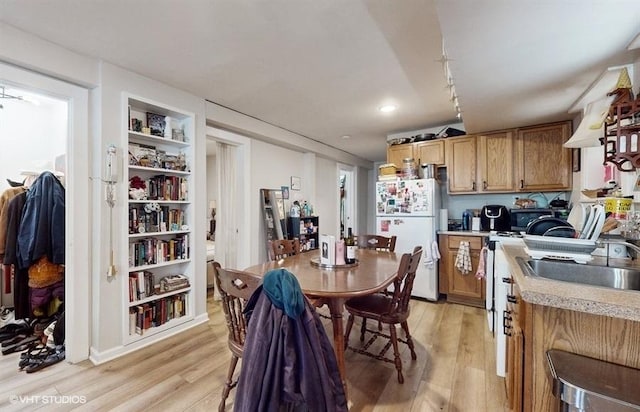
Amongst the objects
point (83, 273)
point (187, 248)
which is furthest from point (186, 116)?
point (83, 273)

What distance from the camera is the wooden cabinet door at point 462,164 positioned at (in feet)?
11.9

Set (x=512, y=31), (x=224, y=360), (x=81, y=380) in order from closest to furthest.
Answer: (x=512, y=31) < (x=81, y=380) < (x=224, y=360)

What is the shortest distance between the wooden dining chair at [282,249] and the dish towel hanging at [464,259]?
6.56 ft

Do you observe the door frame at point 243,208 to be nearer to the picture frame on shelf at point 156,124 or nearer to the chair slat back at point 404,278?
the picture frame on shelf at point 156,124

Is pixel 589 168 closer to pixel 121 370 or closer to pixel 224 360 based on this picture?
pixel 224 360

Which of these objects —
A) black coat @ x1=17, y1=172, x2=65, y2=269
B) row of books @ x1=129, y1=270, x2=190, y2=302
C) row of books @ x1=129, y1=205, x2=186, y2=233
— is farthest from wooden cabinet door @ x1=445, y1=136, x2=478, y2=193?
black coat @ x1=17, y1=172, x2=65, y2=269

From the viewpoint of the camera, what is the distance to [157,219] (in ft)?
8.58

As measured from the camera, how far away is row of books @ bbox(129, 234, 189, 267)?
97.6 inches

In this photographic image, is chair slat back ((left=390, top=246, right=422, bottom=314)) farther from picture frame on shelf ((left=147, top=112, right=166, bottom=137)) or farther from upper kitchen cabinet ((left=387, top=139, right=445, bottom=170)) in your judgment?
picture frame on shelf ((left=147, top=112, right=166, bottom=137))

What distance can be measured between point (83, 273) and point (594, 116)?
Answer: 3733 millimetres

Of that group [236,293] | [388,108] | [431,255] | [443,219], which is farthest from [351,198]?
[236,293]

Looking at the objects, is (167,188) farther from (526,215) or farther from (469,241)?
(526,215)

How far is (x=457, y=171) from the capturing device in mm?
3727

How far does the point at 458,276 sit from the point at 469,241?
0.45 metres
